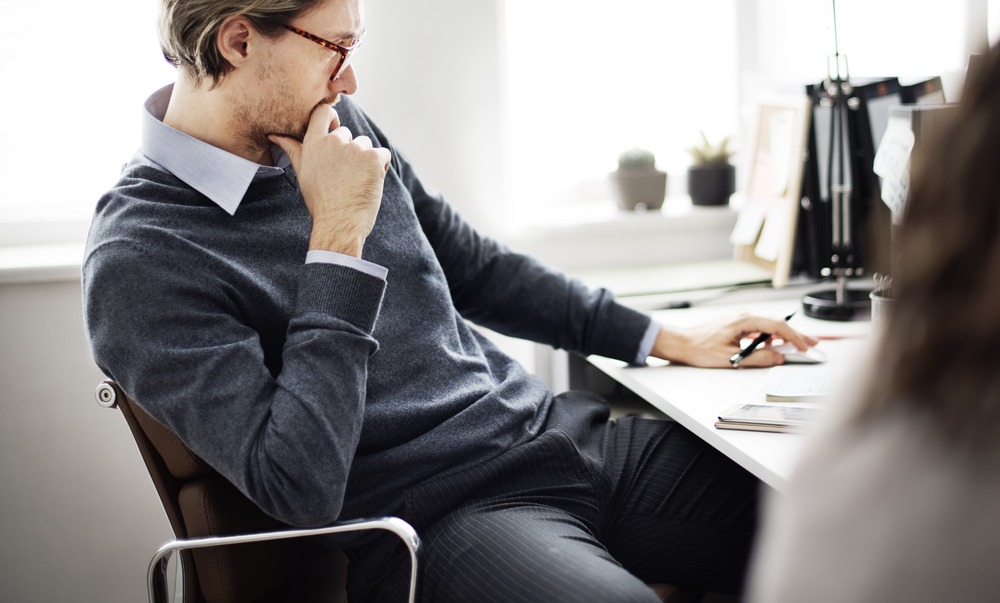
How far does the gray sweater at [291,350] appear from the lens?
1074mm

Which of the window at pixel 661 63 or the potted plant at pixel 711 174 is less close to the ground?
the window at pixel 661 63

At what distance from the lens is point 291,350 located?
1.13 meters

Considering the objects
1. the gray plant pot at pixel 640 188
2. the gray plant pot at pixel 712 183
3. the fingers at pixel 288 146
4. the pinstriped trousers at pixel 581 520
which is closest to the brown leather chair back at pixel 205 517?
the pinstriped trousers at pixel 581 520

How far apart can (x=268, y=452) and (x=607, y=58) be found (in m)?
1.60

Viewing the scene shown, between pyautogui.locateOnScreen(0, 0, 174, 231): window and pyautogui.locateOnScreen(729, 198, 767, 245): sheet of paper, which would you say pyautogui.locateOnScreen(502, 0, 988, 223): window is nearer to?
pyautogui.locateOnScreen(729, 198, 767, 245): sheet of paper

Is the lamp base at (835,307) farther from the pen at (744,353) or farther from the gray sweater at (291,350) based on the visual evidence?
the gray sweater at (291,350)

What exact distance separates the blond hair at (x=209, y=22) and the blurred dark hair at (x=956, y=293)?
943mm

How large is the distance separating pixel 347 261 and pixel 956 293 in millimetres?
794

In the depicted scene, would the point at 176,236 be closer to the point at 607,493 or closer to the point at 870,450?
the point at 607,493

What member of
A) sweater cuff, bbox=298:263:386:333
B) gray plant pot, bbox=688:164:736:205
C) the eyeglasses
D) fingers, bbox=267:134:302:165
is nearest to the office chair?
sweater cuff, bbox=298:263:386:333

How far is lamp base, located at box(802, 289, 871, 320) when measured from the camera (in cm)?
175

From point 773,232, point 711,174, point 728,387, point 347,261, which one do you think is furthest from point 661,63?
point 347,261

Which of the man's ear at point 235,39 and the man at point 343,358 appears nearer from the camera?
the man at point 343,358

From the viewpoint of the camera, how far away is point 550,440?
1.29 m
